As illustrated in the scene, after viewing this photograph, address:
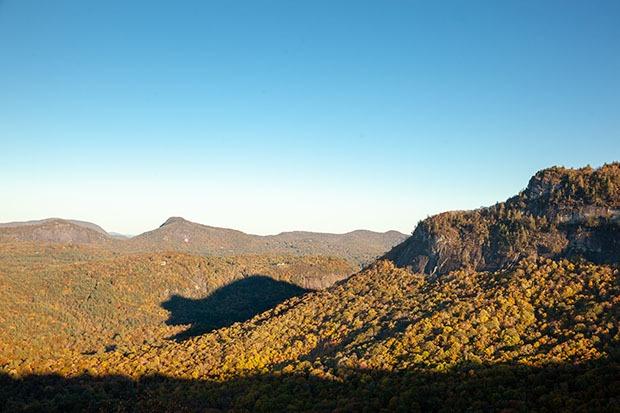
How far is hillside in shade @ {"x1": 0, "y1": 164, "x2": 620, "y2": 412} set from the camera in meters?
80.2

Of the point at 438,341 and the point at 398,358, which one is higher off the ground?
the point at 438,341

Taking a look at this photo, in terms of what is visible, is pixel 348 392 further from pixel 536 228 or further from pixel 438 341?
pixel 536 228

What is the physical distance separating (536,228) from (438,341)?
2433 inches

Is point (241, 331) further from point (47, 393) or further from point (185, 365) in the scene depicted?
point (47, 393)

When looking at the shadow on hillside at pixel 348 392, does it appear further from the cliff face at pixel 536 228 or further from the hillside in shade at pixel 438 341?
the cliff face at pixel 536 228

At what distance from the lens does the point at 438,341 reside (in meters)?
103

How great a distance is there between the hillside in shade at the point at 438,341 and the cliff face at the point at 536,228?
0.43m

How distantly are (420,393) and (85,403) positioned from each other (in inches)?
3583

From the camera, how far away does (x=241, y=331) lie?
6531 inches

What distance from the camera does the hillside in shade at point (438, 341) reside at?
80.2m

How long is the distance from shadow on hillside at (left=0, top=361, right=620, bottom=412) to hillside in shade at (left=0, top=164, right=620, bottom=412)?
31cm

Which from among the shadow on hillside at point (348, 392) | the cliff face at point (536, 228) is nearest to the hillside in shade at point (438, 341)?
the shadow on hillside at point (348, 392)

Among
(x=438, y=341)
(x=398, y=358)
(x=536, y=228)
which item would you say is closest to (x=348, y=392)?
(x=398, y=358)

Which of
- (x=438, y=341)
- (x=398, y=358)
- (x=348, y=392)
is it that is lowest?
(x=348, y=392)
